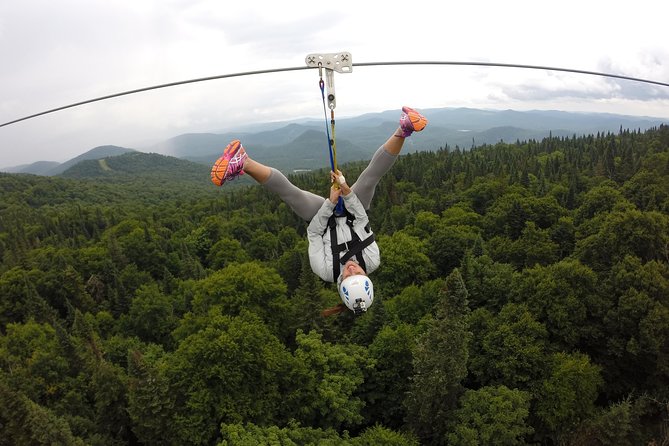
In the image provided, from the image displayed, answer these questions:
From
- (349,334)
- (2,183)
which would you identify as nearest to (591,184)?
(349,334)

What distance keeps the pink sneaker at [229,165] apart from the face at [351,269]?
83.8 inches

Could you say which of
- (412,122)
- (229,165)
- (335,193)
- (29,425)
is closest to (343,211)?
(335,193)

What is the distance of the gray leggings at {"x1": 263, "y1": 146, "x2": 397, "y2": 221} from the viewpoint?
18.9 feet

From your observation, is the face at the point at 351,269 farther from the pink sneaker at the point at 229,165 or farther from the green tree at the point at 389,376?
the green tree at the point at 389,376

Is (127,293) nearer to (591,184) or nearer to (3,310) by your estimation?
(3,310)

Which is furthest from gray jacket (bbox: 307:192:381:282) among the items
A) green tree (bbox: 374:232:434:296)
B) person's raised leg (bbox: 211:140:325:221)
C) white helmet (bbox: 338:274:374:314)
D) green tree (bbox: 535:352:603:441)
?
green tree (bbox: 374:232:434:296)

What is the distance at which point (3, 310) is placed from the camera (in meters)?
35.1

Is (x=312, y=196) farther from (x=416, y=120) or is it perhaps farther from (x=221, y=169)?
(x=416, y=120)

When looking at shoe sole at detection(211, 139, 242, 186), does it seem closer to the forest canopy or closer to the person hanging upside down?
the person hanging upside down

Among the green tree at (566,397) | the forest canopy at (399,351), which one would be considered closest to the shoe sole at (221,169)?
the forest canopy at (399,351)

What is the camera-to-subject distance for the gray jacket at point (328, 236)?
5.93 m

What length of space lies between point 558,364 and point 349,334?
10.6 metres

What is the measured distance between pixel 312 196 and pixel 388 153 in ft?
4.41

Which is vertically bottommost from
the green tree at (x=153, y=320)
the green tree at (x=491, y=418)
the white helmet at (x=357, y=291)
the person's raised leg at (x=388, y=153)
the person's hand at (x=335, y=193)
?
the green tree at (x=153, y=320)
